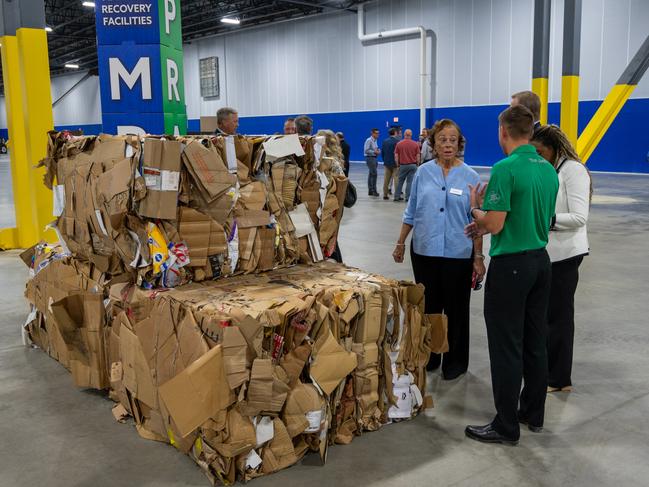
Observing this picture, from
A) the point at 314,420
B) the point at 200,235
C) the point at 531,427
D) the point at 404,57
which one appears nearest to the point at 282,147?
the point at 200,235

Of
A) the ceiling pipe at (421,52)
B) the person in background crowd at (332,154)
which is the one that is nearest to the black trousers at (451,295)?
the person in background crowd at (332,154)

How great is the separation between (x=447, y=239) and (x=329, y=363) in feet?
3.75

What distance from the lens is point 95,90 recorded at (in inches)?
1304

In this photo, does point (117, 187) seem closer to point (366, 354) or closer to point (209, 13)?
point (366, 354)

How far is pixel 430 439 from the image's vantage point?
111 inches

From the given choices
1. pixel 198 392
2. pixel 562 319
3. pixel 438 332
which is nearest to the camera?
pixel 198 392

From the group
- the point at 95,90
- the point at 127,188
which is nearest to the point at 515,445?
the point at 127,188

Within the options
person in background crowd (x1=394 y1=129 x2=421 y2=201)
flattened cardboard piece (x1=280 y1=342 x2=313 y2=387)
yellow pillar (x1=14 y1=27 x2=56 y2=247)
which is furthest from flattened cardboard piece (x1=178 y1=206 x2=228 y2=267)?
person in background crowd (x1=394 y1=129 x2=421 y2=201)

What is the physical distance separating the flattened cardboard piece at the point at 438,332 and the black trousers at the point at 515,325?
0.40 m

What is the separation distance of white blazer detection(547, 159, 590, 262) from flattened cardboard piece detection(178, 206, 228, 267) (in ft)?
5.40

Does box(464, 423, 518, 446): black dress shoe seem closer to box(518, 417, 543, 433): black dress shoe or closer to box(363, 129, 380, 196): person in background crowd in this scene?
box(518, 417, 543, 433): black dress shoe

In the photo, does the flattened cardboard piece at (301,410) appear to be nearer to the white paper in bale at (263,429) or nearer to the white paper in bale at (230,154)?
the white paper in bale at (263,429)

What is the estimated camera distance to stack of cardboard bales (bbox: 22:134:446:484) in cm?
247

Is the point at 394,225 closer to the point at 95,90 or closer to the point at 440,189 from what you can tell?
the point at 440,189
